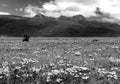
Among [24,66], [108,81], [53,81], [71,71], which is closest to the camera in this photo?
[53,81]

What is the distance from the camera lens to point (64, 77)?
21.7 ft

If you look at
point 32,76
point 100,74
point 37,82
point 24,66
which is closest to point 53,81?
point 37,82

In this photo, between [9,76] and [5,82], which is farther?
[9,76]

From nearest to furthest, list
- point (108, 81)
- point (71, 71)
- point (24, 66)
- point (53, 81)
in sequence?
point (53, 81)
point (108, 81)
point (71, 71)
point (24, 66)

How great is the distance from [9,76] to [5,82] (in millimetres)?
492

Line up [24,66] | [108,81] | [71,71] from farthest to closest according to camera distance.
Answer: [24,66] → [71,71] → [108,81]

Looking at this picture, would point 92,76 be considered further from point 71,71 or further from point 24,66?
point 24,66

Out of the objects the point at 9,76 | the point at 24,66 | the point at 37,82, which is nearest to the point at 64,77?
the point at 37,82

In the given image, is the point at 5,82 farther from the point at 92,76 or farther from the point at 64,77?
the point at 92,76

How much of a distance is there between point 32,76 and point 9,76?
2.59 feet

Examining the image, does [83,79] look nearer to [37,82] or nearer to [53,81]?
[53,81]

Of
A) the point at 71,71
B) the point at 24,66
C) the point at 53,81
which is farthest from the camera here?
the point at 24,66

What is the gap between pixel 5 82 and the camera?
20.2 ft

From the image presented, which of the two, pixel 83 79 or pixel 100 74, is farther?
pixel 100 74
